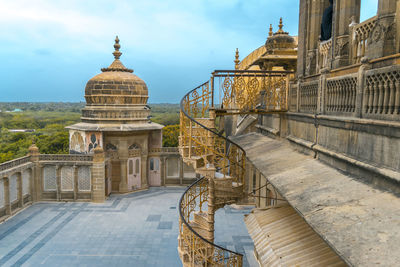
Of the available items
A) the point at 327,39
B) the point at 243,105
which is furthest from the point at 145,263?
the point at 327,39

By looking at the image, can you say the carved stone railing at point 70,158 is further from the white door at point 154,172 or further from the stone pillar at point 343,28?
the stone pillar at point 343,28

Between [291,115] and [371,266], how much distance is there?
6.43 m

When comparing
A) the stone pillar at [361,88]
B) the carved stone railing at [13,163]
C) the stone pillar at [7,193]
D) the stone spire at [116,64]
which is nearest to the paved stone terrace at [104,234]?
the stone pillar at [7,193]

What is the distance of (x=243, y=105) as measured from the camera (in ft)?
30.1

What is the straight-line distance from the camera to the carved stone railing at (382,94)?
4121 millimetres

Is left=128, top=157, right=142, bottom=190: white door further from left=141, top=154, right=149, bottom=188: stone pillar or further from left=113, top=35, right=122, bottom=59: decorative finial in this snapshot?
left=113, top=35, right=122, bottom=59: decorative finial

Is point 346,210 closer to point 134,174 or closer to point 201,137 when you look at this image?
point 201,137

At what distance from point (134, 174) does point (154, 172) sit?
183 cm

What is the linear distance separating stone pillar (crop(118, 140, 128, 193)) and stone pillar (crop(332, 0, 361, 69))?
17.4m

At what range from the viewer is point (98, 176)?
794 inches

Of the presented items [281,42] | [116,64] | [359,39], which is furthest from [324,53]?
[116,64]

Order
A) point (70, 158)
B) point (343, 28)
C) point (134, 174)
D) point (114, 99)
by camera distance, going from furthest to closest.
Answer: point (114, 99)
point (134, 174)
point (70, 158)
point (343, 28)

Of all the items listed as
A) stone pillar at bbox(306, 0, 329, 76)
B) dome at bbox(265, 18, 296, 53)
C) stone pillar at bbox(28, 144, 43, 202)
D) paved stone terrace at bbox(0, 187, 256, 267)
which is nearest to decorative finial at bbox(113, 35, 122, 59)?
stone pillar at bbox(28, 144, 43, 202)

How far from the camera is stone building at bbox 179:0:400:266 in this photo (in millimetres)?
3656
